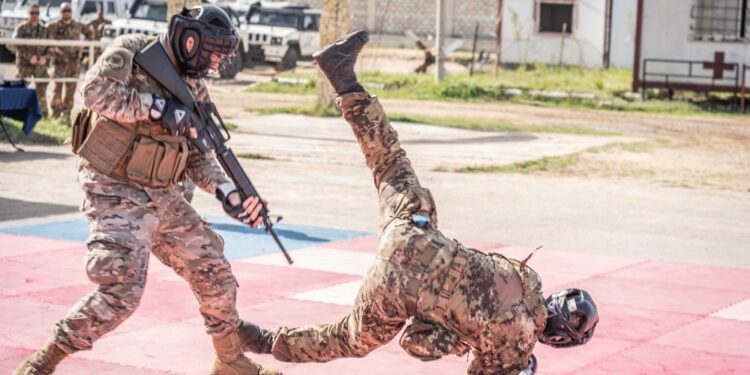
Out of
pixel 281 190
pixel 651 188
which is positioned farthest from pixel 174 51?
pixel 651 188

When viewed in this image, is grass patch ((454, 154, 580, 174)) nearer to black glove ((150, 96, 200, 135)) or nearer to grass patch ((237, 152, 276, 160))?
grass patch ((237, 152, 276, 160))

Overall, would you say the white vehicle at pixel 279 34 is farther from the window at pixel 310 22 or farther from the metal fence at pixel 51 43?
the metal fence at pixel 51 43

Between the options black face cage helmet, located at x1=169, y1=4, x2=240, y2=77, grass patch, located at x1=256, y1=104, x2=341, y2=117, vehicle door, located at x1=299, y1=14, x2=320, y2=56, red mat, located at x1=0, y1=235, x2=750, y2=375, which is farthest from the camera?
vehicle door, located at x1=299, y1=14, x2=320, y2=56

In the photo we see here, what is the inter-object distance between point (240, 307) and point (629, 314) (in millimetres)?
2583

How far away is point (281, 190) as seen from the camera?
14164 mm

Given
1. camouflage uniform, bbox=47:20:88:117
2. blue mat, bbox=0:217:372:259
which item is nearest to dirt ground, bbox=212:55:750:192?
camouflage uniform, bbox=47:20:88:117

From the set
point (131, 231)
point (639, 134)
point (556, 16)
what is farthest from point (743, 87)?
point (131, 231)

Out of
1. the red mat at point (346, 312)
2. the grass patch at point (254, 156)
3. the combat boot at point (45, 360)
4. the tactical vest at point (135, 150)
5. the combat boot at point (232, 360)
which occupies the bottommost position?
the grass patch at point (254, 156)

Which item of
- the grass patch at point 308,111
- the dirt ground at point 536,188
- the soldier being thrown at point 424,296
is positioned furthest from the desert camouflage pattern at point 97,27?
→ the soldier being thrown at point 424,296

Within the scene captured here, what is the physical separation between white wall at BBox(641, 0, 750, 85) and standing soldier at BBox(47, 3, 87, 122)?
44.2 ft

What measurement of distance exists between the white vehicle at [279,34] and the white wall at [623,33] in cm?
844

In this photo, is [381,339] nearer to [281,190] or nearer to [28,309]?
[28,309]

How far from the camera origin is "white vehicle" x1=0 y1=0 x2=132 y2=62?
34.5m

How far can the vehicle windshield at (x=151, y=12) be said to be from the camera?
112 feet
